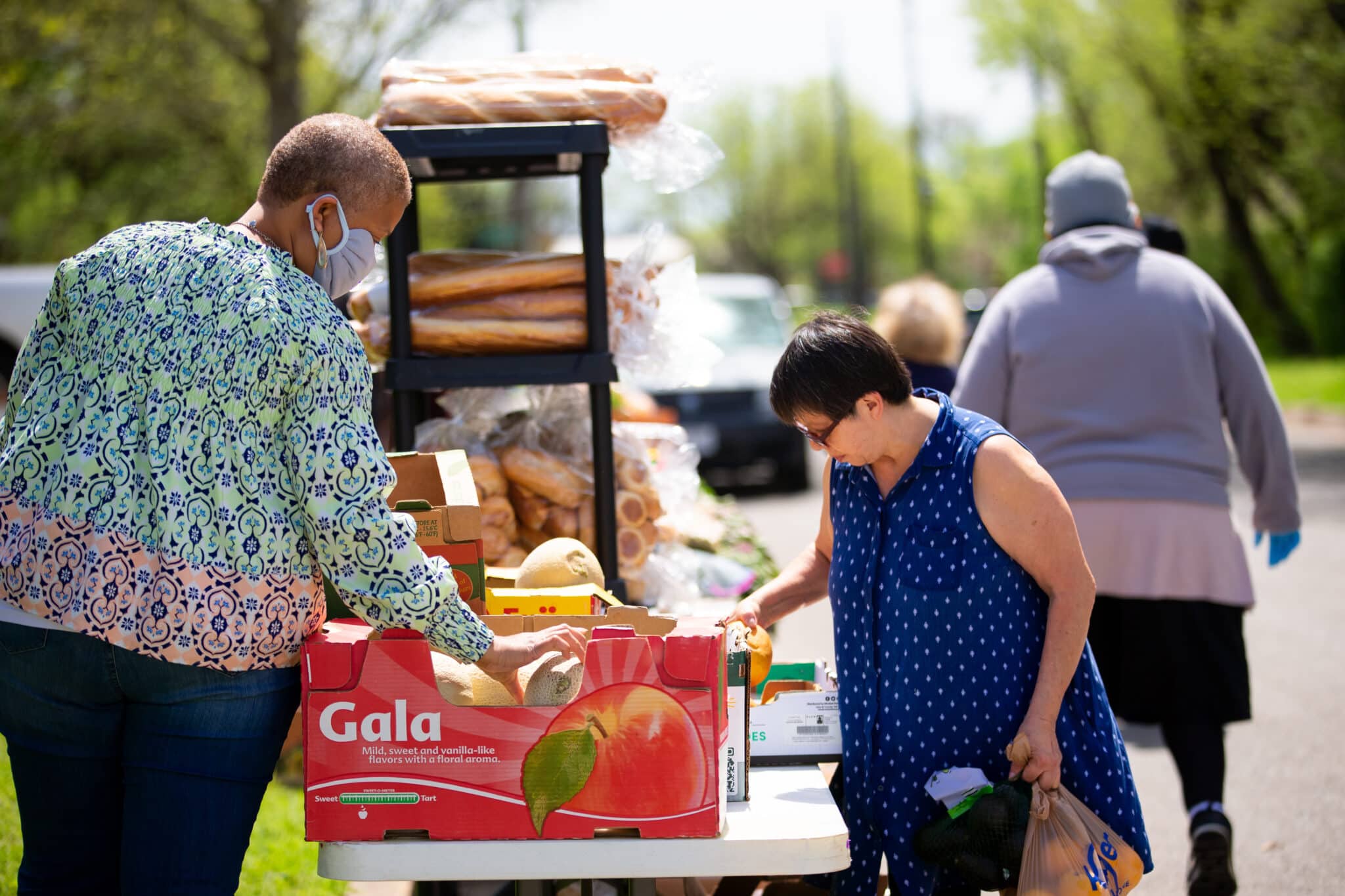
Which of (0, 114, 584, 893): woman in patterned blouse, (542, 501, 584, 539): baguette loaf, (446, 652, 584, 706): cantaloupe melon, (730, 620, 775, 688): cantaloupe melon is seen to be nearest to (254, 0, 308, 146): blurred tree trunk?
(542, 501, 584, 539): baguette loaf

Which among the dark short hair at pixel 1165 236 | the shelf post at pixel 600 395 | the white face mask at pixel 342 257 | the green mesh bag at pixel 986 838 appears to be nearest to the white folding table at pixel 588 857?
the green mesh bag at pixel 986 838

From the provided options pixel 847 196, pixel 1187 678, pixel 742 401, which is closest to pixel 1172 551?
pixel 1187 678

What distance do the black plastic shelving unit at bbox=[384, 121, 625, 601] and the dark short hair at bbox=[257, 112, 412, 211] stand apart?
1.13 m

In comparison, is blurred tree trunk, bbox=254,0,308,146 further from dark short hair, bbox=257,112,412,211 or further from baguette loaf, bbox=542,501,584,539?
dark short hair, bbox=257,112,412,211

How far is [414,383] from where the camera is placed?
135 inches

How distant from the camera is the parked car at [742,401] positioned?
42.5 feet

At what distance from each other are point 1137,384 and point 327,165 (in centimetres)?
246

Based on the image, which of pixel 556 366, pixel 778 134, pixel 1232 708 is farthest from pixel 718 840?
pixel 778 134

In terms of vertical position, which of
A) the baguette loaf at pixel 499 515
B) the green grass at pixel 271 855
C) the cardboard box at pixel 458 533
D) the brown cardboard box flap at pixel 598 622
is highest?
the cardboard box at pixel 458 533

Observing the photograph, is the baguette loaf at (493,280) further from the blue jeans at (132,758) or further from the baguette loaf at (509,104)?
the blue jeans at (132,758)

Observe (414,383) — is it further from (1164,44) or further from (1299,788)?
(1164,44)

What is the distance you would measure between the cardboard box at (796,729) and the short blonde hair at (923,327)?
9.42ft

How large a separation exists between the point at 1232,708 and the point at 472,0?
9.98 metres

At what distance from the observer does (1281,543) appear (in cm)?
401
